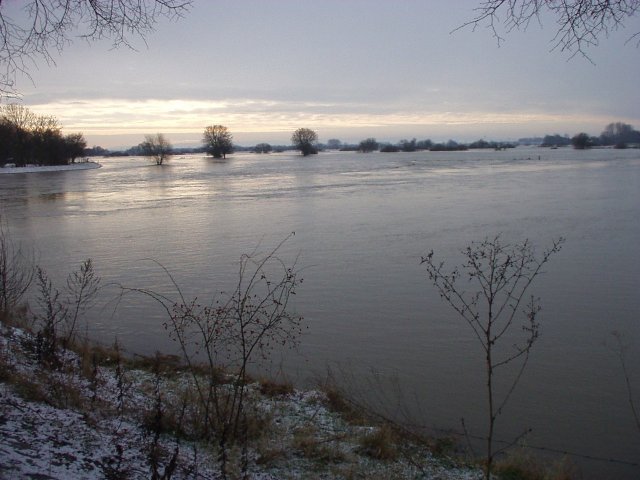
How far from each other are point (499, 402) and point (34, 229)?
54.4 feet

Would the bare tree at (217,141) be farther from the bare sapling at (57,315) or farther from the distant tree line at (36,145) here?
the bare sapling at (57,315)

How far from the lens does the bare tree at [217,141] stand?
370ft

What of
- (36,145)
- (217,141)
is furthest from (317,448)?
(217,141)

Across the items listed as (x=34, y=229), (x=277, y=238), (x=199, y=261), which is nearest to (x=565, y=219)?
(x=277, y=238)

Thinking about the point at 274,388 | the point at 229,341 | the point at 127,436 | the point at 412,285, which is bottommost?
the point at 274,388

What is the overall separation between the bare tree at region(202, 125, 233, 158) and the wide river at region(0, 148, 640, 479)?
300 ft

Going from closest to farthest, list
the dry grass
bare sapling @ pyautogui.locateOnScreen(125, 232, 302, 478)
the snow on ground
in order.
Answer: the snow on ground
bare sapling @ pyautogui.locateOnScreen(125, 232, 302, 478)
the dry grass

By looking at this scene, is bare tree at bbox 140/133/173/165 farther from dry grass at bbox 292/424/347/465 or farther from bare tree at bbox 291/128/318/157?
dry grass at bbox 292/424/347/465

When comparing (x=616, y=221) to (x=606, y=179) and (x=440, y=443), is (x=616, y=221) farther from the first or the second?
(x=606, y=179)

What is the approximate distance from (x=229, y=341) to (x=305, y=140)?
376 feet

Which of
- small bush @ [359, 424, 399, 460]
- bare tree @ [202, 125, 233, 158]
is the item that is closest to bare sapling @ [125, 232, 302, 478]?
small bush @ [359, 424, 399, 460]

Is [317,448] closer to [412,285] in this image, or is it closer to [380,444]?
[380,444]

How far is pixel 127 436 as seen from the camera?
3.90m

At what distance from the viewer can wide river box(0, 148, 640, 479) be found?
5.80m
